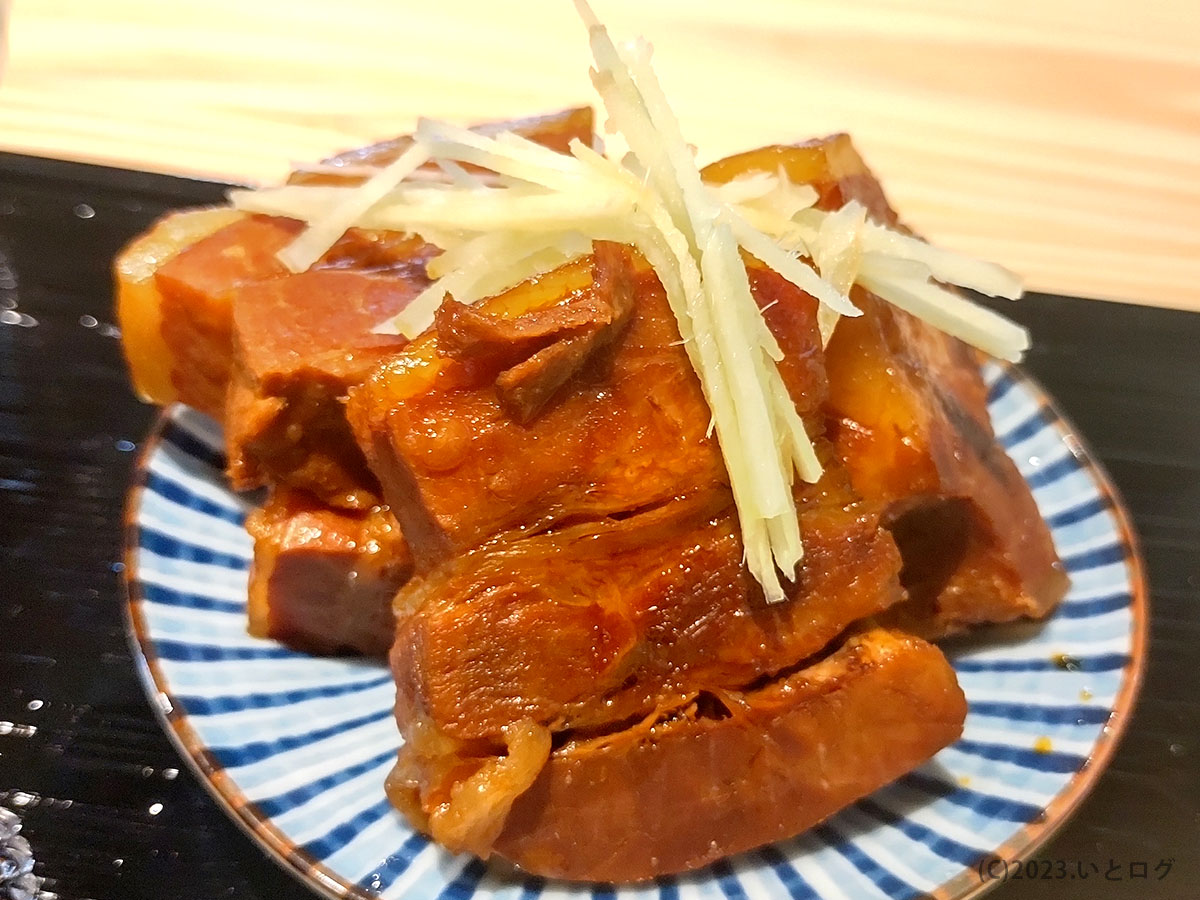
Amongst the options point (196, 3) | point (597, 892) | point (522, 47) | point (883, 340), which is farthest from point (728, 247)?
point (196, 3)

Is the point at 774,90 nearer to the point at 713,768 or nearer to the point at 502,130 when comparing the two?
the point at 502,130

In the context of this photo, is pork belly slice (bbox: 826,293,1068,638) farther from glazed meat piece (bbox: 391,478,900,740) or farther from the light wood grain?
the light wood grain

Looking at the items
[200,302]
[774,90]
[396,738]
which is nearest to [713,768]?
[396,738]

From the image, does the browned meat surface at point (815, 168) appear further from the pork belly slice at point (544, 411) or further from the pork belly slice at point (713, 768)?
the pork belly slice at point (713, 768)

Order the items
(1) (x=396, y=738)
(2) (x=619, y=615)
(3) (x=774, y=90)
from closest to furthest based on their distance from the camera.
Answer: (2) (x=619, y=615) → (1) (x=396, y=738) → (3) (x=774, y=90)

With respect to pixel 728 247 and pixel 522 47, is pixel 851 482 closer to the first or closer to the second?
pixel 728 247
